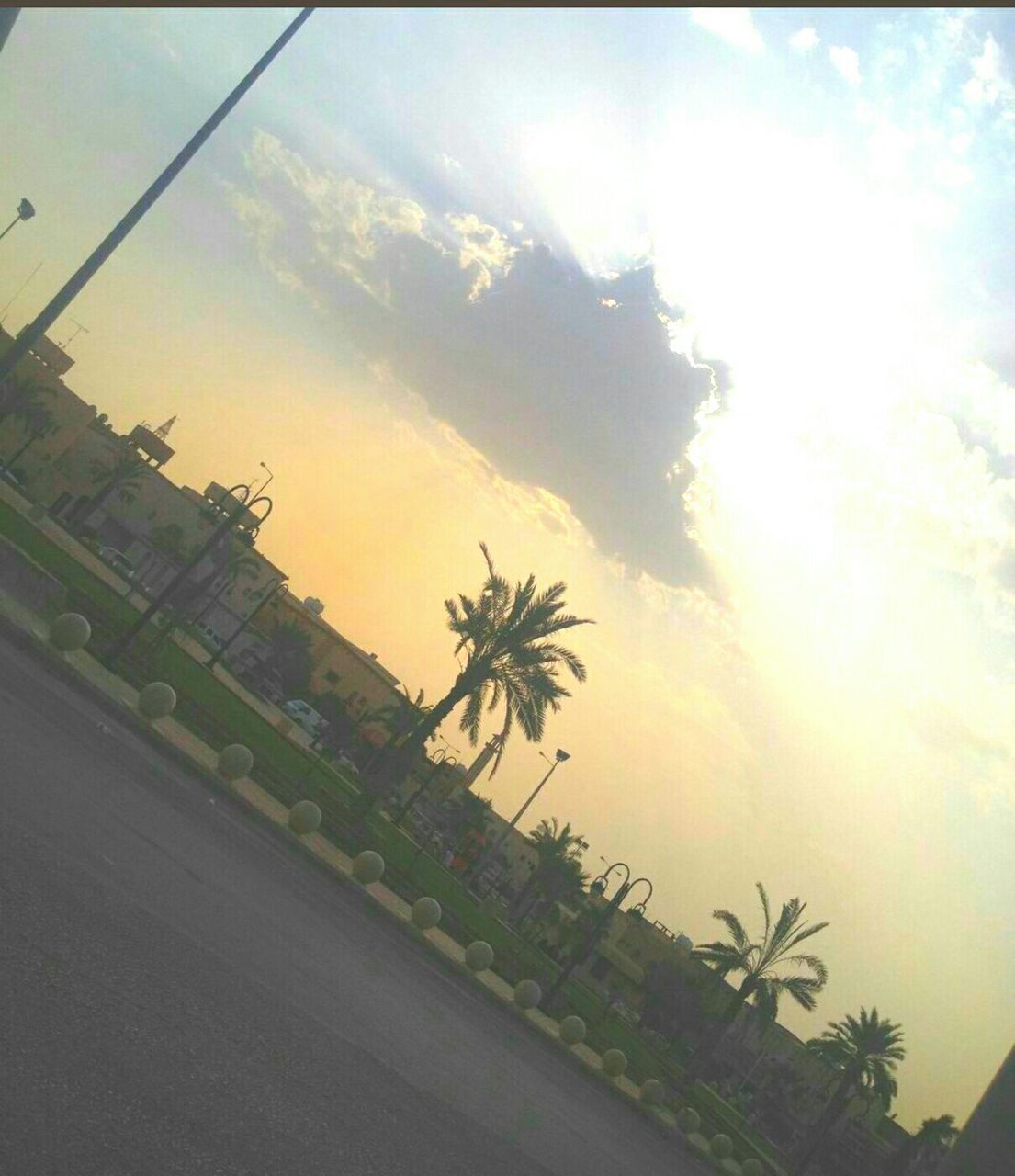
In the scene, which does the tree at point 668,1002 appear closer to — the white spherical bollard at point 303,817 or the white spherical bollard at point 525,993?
the white spherical bollard at point 525,993

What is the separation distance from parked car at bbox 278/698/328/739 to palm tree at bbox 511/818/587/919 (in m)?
13.9

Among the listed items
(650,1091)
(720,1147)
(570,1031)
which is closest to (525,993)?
(570,1031)

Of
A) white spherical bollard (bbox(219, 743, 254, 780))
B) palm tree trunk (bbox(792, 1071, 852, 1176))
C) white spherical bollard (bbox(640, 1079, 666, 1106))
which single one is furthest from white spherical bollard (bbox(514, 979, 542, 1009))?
palm tree trunk (bbox(792, 1071, 852, 1176))

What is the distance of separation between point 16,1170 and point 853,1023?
4869 cm

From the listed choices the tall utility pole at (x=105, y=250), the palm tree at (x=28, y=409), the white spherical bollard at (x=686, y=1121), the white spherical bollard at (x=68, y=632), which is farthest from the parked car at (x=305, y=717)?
the tall utility pole at (x=105, y=250)

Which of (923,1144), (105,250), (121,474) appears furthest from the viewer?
(121,474)

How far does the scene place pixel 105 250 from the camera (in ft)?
47.2

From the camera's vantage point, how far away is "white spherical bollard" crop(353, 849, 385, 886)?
17766 mm

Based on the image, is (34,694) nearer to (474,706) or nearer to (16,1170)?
(16,1170)

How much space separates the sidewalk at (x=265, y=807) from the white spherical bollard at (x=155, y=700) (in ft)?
0.56

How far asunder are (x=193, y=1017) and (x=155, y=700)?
38.2 feet

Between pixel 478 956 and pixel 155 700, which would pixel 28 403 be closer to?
pixel 155 700

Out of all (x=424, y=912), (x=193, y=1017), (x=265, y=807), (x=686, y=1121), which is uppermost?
(x=193, y=1017)

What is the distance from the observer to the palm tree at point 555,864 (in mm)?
52000
